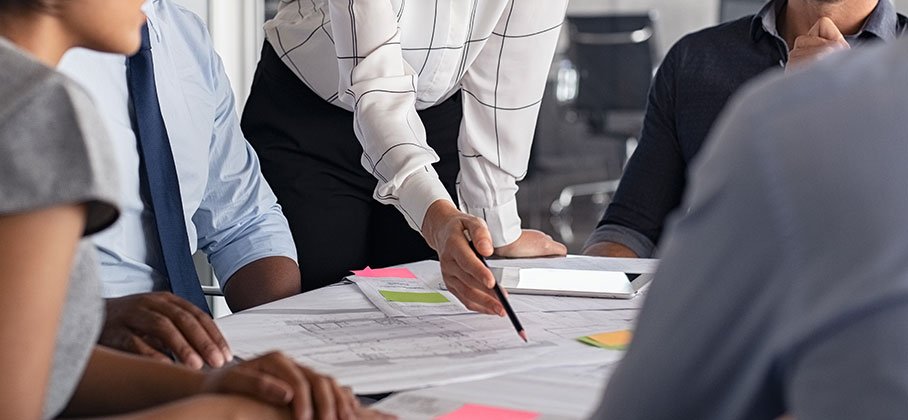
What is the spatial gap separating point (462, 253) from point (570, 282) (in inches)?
8.5

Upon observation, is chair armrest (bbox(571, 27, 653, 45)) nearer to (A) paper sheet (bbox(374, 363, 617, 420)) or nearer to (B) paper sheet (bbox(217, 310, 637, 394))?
(B) paper sheet (bbox(217, 310, 637, 394))

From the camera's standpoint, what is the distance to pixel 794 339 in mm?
423

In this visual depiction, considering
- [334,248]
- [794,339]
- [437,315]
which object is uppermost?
[794,339]

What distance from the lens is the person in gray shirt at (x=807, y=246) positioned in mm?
409

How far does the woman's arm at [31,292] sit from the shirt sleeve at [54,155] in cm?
1

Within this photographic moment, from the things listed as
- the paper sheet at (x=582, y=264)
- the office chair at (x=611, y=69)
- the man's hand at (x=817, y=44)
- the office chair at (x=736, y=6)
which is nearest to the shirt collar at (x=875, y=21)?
the man's hand at (x=817, y=44)

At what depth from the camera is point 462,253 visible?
1.32 metres

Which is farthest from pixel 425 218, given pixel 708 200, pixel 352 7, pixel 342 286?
pixel 708 200

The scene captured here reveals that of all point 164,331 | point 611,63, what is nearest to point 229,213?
point 164,331

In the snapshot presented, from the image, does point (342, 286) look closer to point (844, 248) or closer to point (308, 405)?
point (308, 405)

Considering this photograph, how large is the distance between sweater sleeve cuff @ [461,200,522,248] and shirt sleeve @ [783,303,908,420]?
51.2 inches

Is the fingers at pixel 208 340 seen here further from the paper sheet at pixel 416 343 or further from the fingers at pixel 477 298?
the fingers at pixel 477 298

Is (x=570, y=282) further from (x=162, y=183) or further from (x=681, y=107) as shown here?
(x=681, y=107)

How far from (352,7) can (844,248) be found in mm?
1227
